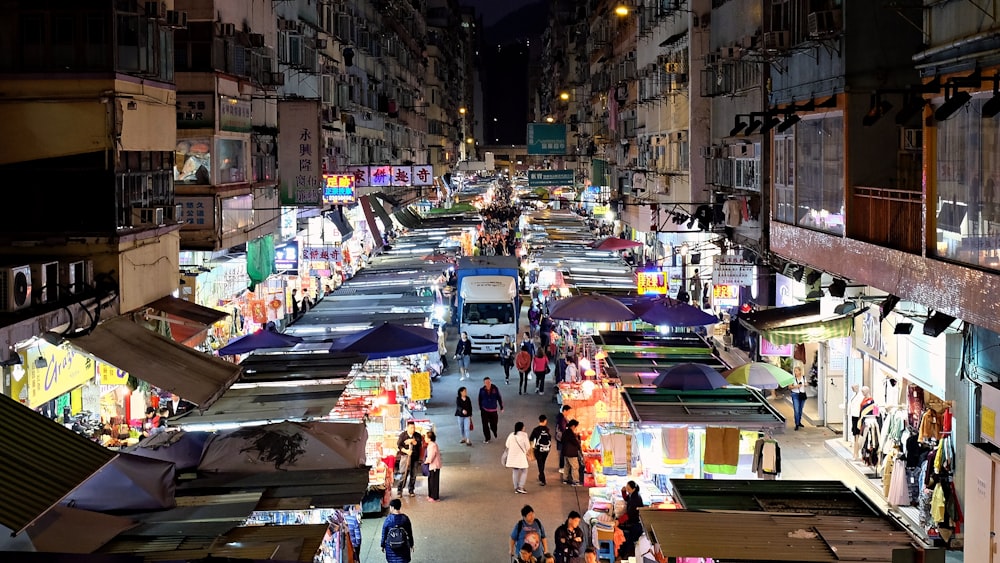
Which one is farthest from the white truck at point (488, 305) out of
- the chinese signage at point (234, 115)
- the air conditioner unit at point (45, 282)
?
the air conditioner unit at point (45, 282)

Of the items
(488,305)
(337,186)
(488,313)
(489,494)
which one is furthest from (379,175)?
(489,494)

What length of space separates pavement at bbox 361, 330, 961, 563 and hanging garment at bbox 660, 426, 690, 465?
166 centimetres

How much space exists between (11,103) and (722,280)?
18.4 metres

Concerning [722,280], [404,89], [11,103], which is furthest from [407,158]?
[11,103]

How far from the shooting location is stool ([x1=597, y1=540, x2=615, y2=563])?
1744 cm

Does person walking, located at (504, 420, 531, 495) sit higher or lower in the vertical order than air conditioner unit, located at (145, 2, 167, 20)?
lower

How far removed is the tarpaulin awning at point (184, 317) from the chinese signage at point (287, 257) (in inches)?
653

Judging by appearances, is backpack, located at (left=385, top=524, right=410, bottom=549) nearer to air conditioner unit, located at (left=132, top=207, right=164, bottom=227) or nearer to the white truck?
air conditioner unit, located at (left=132, top=207, right=164, bottom=227)

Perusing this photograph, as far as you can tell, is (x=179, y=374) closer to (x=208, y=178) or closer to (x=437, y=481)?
(x=437, y=481)

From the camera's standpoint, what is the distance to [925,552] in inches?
331

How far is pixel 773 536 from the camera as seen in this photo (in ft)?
35.7

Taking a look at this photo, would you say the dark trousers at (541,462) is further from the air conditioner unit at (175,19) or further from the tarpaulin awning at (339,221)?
the tarpaulin awning at (339,221)

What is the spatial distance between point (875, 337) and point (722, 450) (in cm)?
635

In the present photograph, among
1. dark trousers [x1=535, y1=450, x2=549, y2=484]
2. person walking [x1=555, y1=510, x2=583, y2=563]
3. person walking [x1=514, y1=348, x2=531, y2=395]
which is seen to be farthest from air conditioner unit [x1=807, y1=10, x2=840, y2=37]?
person walking [x1=514, y1=348, x2=531, y2=395]
